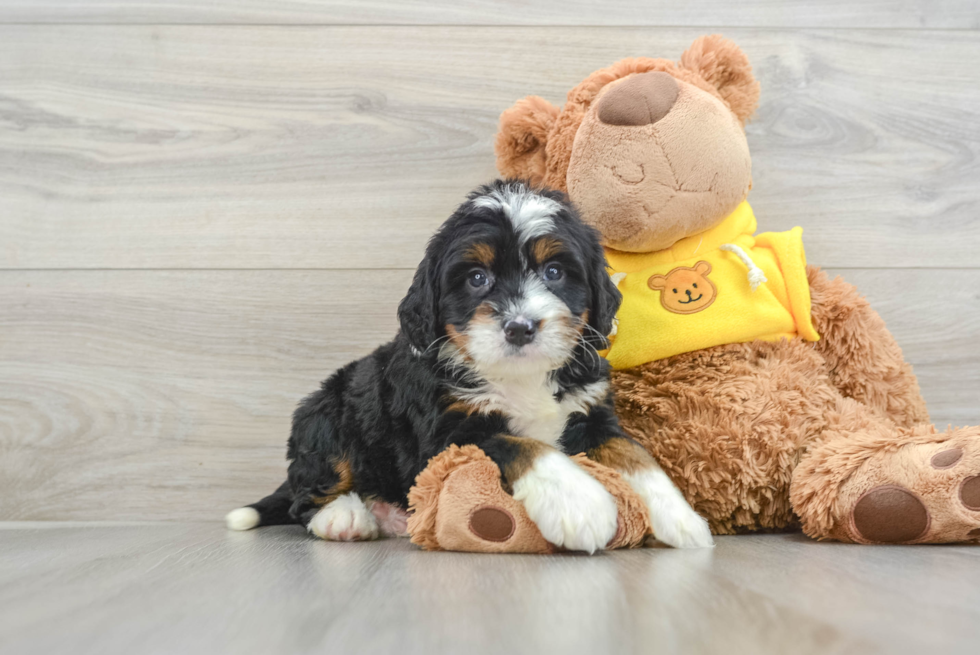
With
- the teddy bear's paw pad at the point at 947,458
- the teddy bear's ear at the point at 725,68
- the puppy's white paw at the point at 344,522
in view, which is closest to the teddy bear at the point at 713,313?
the teddy bear's ear at the point at 725,68

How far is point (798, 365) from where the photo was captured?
167 centimetres

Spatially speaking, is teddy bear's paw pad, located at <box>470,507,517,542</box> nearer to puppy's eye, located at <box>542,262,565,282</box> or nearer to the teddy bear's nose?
puppy's eye, located at <box>542,262,565,282</box>

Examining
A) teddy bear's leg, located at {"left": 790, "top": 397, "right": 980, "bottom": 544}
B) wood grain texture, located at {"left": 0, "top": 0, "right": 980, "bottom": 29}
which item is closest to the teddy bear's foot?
teddy bear's leg, located at {"left": 790, "top": 397, "right": 980, "bottom": 544}

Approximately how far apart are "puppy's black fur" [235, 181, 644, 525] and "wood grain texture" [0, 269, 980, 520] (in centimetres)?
53

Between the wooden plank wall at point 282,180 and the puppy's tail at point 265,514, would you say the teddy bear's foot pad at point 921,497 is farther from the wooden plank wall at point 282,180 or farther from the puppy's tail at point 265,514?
the puppy's tail at point 265,514

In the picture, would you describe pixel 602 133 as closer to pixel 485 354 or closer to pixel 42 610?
pixel 485 354

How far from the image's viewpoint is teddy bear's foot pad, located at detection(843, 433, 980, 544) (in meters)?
1.25

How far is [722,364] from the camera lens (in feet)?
5.49

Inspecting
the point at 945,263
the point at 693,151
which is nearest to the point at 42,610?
the point at 693,151

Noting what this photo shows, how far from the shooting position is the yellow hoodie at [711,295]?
167cm

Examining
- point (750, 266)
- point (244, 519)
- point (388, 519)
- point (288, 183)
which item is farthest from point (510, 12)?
point (244, 519)

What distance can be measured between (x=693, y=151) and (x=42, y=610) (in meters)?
1.50

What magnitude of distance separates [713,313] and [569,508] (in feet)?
2.31

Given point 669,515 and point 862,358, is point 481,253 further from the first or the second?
point 862,358
